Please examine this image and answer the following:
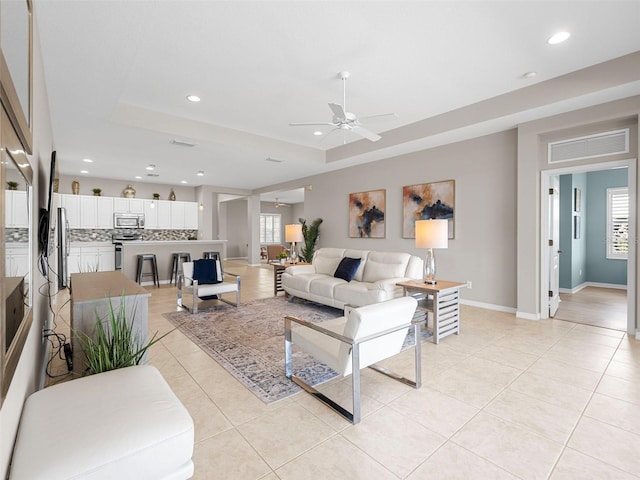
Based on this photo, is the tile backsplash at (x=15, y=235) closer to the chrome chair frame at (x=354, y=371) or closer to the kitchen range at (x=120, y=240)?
the chrome chair frame at (x=354, y=371)

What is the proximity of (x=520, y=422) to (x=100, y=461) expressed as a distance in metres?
2.24

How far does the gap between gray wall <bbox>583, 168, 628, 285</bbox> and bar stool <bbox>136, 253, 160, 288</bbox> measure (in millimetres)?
9452

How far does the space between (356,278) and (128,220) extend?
681 centimetres

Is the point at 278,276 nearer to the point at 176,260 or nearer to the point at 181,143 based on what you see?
the point at 181,143

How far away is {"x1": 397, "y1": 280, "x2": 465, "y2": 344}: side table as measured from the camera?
345 cm

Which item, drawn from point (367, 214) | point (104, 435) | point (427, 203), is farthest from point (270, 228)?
point (104, 435)

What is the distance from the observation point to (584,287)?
6.69 m

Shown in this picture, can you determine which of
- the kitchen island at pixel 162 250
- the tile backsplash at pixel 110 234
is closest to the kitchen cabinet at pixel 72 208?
the tile backsplash at pixel 110 234

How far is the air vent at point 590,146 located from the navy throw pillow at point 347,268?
2.96m

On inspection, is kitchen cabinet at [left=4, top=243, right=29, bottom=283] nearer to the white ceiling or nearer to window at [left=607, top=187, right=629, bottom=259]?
the white ceiling

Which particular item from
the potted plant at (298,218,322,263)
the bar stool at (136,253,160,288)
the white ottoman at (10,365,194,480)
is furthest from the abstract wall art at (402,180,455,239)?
the bar stool at (136,253,160,288)

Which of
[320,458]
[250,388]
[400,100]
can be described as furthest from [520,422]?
[400,100]

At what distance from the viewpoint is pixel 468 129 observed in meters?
4.59

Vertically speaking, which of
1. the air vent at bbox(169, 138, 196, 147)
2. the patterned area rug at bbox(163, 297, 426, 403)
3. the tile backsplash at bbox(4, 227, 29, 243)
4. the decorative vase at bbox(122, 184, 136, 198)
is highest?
the air vent at bbox(169, 138, 196, 147)
